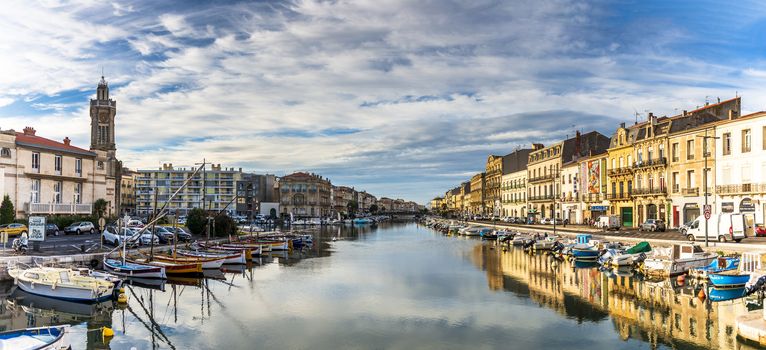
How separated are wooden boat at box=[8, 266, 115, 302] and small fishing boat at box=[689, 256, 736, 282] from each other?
32.4m

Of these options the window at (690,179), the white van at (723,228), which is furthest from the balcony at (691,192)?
the white van at (723,228)

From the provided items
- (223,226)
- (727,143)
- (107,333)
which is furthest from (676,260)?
(223,226)

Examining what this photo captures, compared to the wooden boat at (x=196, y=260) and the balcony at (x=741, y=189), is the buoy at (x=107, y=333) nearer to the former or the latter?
the wooden boat at (x=196, y=260)

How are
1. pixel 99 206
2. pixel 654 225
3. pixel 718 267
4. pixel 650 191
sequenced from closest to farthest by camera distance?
pixel 718 267, pixel 654 225, pixel 650 191, pixel 99 206

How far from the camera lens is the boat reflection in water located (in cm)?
2094

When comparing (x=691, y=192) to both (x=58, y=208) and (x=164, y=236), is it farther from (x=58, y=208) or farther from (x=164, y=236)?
(x=58, y=208)

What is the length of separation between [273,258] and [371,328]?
103 ft

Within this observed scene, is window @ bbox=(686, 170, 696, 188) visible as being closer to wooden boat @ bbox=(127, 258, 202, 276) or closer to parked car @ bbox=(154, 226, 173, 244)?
wooden boat @ bbox=(127, 258, 202, 276)

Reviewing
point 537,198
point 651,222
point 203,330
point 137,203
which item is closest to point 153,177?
point 137,203

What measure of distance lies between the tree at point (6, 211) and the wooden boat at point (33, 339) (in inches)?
1657

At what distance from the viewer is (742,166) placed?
4762 cm

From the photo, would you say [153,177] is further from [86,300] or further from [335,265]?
[86,300]

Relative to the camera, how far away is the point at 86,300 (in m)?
27.4

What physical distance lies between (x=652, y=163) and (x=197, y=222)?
51.8 metres
